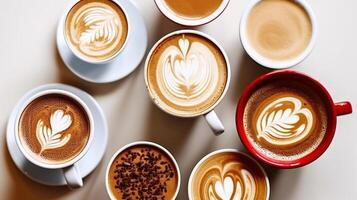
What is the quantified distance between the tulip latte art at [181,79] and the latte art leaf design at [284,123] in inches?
6.2

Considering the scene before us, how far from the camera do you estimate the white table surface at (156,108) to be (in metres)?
1.90

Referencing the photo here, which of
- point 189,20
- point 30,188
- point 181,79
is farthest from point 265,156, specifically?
point 30,188

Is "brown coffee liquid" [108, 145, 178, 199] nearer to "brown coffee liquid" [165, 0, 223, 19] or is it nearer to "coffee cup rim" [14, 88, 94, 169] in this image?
"coffee cup rim" [14, 88, 94, 169]

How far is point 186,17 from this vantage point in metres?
1.85

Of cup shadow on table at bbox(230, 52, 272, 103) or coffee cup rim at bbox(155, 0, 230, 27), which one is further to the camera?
cup shadow on table at bbox(230, 52, 272, 103)

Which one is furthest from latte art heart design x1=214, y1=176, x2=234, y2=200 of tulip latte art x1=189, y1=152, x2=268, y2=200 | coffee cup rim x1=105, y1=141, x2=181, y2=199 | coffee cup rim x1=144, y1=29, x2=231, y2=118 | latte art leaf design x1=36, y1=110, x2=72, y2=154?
latte art leaf design x1=36, y1=110, x2=72, y2=154

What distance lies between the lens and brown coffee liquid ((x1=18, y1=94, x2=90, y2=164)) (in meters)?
1.78

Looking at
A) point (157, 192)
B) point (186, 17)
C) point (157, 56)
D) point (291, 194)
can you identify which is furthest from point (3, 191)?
point (291, 194)

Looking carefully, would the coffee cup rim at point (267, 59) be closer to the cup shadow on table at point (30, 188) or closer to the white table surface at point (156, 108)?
the white table surface at point (156, 108)

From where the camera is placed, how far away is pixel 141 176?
180cm

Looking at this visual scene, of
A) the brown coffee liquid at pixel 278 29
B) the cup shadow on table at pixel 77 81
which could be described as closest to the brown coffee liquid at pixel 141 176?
the cup shadow on table at pixel 77 81

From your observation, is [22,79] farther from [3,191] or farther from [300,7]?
[300,7]

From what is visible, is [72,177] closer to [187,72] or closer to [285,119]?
[187,72]

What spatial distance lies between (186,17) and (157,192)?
20.9 inches
